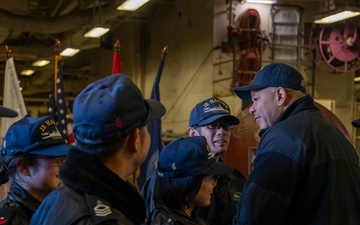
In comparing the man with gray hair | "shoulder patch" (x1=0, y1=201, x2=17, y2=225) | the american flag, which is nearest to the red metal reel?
the american flag

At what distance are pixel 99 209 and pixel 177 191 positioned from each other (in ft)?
4.22

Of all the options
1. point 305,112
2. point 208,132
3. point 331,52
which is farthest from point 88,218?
point 331,52

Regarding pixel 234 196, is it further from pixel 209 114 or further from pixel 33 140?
pixel 33 140

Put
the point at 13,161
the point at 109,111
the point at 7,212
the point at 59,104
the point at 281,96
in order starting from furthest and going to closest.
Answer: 1. the point at 59,104
2. the point at 281,96
3. the point at 13,161
4. the point at 7,212
5. the point at 109,111

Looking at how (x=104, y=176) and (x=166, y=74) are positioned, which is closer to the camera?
(x=104, y=176)

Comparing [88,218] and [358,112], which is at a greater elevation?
[88,218]

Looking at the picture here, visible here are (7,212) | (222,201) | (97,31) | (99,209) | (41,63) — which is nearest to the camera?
(99,209)

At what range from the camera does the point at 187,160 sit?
297 centimetres

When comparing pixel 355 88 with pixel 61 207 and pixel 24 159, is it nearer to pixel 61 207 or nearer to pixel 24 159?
pixel 24 159

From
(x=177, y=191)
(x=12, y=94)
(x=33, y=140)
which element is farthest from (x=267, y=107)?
(x=12, y=94)

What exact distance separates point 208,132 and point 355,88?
9.52 meters

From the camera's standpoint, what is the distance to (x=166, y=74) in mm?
14320

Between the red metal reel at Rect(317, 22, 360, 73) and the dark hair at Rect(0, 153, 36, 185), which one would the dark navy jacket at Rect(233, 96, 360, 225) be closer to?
the dark hair at Rect(0, 153, 36, 185)

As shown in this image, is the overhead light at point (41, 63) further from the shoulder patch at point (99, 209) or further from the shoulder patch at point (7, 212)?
the shoulder patch at point (99, 209)
